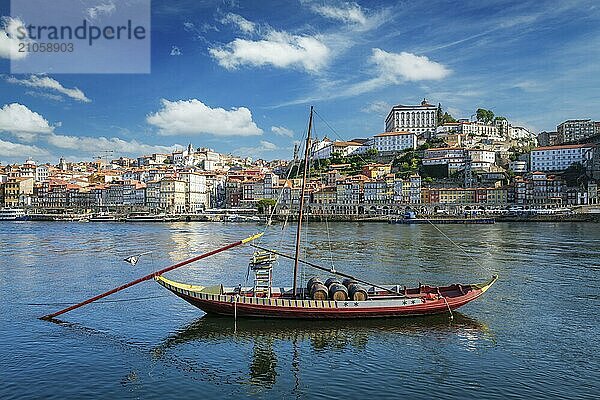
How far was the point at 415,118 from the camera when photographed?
123562mm

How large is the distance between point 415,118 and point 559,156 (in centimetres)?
3441

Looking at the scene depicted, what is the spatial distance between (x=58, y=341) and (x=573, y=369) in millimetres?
13077

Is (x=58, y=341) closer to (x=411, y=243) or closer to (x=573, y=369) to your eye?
(x=573, y=369)

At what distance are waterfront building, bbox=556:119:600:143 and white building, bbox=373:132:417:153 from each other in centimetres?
3351

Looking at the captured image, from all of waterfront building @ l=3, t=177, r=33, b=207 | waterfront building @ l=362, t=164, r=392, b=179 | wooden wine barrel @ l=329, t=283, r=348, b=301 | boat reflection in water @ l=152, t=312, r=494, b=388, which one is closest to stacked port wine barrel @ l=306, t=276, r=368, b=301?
wooden wine barrel @ l=329, t=283, r=348, b=301

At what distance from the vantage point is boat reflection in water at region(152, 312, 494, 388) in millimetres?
13672

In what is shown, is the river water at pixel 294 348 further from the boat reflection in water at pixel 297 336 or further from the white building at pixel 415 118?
the white building at pixel 415 118

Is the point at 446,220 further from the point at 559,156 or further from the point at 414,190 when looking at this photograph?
the point at 559,156

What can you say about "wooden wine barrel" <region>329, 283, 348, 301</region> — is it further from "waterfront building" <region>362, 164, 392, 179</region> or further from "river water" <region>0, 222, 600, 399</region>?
"waterfront building" <region>362, 164, 392, 179</region>

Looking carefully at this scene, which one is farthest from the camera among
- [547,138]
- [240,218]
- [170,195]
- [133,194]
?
[547,138]

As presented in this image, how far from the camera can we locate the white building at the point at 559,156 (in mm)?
94812

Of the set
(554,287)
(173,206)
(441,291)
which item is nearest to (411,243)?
(554,287)

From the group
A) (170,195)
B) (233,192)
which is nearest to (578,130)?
(233,192)

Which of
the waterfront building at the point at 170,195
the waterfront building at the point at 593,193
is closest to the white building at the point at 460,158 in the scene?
the waterfront building at the point at 593,193
